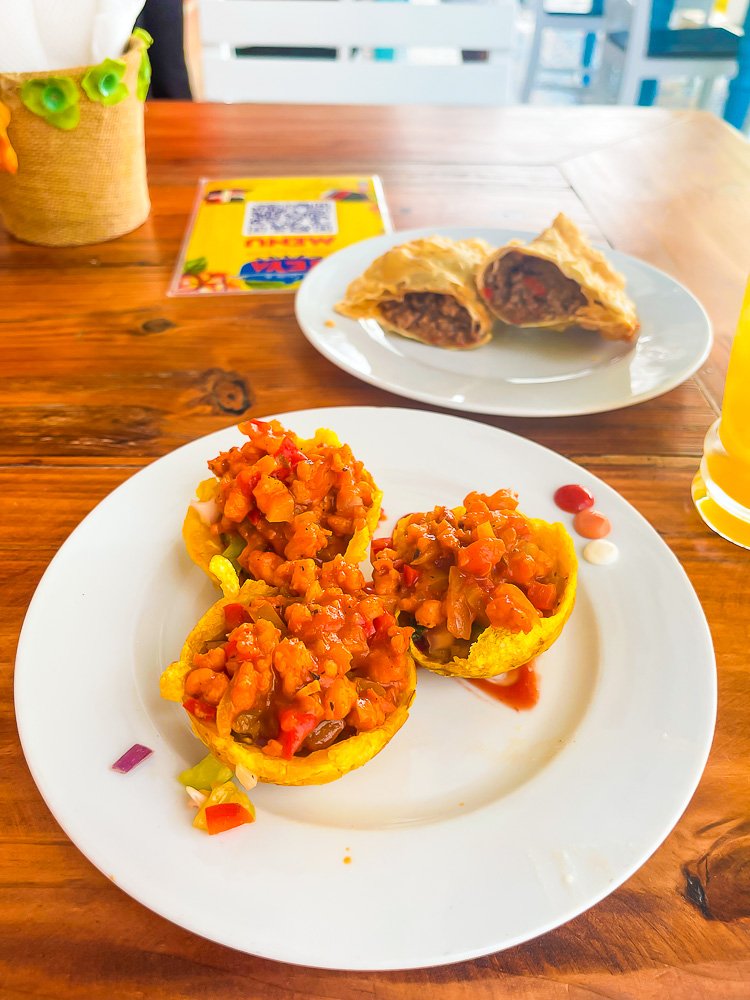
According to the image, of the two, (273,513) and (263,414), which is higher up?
(273,513)

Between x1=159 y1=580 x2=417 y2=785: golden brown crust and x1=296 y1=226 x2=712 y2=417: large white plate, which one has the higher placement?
x1=159 y1=580 x2=417 y2=785: golden brown crust

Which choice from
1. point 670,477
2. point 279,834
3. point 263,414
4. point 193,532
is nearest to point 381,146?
point 263,414

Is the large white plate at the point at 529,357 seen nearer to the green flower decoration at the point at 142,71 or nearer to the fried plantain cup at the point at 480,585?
the fried plantain cup at the point at 480,585

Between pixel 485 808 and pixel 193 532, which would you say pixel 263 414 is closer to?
pixel 193 532

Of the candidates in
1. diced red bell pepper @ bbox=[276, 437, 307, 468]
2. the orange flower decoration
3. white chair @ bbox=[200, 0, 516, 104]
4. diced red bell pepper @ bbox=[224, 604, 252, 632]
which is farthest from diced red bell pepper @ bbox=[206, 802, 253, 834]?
white chair @ bbox=[200, 0, 516, 104]

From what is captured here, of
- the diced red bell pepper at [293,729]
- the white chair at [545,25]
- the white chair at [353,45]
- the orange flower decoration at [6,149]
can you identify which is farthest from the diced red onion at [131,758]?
the white chair at [545,25]

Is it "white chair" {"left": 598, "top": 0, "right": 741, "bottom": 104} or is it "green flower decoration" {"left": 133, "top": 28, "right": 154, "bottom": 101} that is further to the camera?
"white chair" {"left": 598, "top": 0, "right": 741, "bottom": 104}

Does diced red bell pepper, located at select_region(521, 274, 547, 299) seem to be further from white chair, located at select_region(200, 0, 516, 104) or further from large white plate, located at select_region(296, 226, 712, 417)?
white chair, located at select_region(200, 0, 516, 104)
